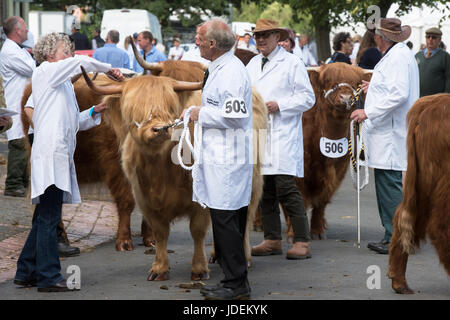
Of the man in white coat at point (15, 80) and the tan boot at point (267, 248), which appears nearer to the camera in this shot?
the tan boot at point (267, 248)

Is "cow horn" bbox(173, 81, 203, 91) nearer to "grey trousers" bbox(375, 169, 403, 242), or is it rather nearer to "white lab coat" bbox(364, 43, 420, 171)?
"white lab coat" bbox(364, 43, 420, 171)

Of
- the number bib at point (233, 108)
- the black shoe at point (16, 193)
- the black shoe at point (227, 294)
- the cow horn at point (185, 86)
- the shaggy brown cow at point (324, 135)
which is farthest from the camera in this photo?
the black shoe at point (16, 193)

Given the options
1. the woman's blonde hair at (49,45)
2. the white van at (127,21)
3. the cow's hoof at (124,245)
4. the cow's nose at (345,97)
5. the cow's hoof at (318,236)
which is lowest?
the cow's hoof at (318,236)

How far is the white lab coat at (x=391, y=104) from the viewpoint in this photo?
752cm

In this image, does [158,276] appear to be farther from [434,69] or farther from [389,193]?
[434,69]

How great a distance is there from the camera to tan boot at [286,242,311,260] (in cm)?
752

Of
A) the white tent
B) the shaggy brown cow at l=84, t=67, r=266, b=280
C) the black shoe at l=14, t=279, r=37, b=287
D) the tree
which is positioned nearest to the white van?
the tree

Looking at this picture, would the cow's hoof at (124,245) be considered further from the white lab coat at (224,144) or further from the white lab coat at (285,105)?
the white lab coat at (224,144)

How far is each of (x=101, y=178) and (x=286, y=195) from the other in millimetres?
1972

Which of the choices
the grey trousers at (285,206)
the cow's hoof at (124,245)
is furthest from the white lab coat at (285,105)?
the cow's hoof at (124,245)

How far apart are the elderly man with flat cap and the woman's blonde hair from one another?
8.39m

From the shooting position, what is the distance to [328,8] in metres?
25.8

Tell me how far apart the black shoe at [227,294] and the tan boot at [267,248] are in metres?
2.00
